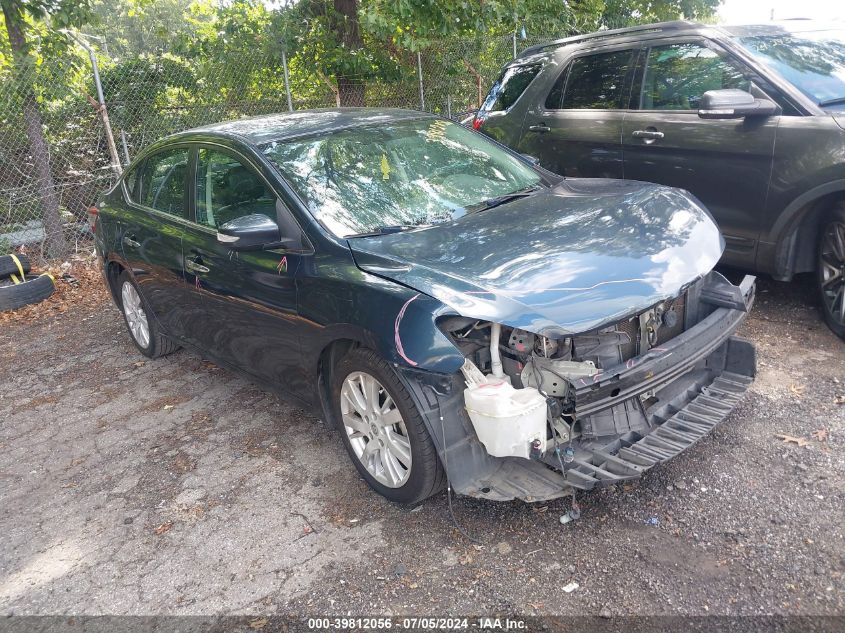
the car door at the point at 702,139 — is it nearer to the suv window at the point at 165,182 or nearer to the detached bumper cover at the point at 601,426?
the detached bumper cover at the point at 601,426

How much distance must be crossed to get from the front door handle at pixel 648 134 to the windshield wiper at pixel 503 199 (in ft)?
5.23

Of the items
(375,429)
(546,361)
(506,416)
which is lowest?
(375,429)

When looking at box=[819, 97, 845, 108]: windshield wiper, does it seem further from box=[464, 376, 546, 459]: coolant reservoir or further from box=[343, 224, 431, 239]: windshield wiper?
box=[464, 376, 546, 459]: coolant reservoir

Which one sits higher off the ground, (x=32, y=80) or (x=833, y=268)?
(x=32, y=80)

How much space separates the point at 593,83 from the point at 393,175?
2.74 metres

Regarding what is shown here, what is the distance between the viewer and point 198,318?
4.57 metres

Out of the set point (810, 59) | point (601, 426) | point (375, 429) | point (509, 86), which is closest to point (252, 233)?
point (375, 429)

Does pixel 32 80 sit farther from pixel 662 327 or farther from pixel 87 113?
pixel 662 327

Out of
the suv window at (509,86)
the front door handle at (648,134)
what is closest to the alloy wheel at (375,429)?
the front door handle at (648,134)

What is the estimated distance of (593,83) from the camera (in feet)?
19.7

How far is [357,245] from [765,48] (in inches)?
135

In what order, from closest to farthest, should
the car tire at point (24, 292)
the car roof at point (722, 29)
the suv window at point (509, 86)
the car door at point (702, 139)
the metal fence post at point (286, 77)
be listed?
the car door at point (702, 139)
the car roof at point (722, 29)
the suv window at point (509, 86)
the car tire at point (24, 292)
the metal fence post at point (286, 77)

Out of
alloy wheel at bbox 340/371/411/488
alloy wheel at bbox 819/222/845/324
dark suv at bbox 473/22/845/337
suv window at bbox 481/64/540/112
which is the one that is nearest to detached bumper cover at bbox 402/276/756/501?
alloy wheel at bbox 340/371/411/488

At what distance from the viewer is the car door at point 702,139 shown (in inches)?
190
